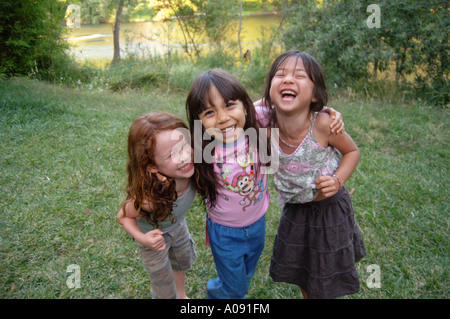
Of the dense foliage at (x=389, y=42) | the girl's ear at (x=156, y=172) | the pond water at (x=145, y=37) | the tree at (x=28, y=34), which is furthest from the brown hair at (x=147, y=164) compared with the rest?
the pond water at (x=145, y=37)

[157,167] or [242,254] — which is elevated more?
[157,167]

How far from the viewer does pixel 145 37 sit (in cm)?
912

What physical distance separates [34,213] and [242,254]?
7.00ft

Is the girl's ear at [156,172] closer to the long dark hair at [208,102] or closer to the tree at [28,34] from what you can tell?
the long dark hair at [208,102]

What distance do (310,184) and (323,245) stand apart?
1.24ft

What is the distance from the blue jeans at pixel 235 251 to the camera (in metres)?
1.70

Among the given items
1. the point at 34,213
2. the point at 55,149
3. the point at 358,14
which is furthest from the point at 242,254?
the point at 358,14

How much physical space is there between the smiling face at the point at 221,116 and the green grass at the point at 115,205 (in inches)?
50.5

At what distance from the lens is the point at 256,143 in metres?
1.71

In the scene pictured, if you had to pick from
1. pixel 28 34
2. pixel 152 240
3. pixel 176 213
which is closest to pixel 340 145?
pixel 176 213

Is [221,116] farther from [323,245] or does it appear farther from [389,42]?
[389,42]

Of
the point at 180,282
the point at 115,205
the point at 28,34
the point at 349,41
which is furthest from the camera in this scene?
the point at 28,34
